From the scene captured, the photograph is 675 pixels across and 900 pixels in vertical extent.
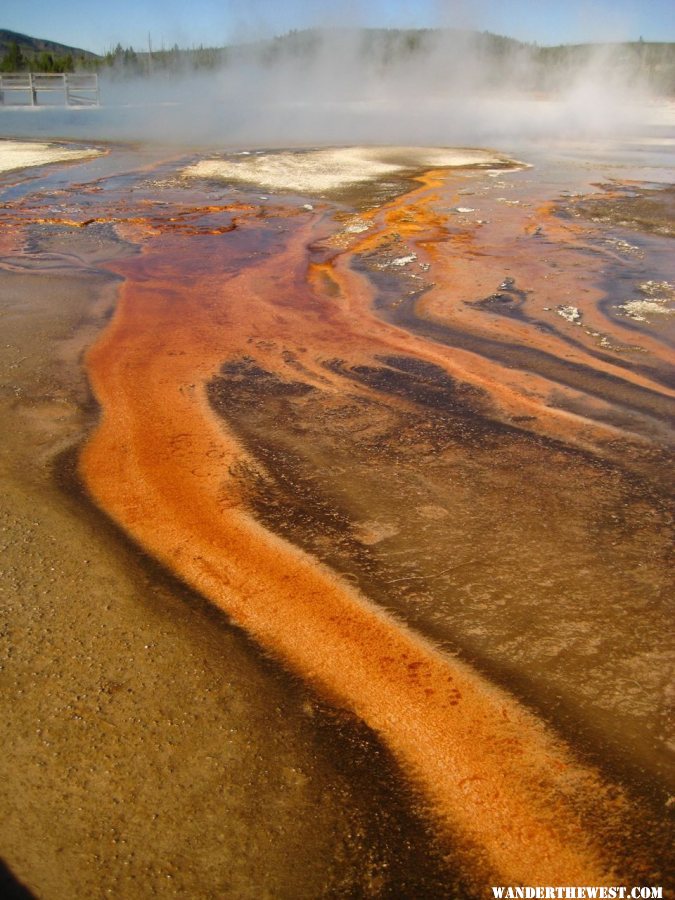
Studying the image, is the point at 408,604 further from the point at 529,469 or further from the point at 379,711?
the point at 529,469

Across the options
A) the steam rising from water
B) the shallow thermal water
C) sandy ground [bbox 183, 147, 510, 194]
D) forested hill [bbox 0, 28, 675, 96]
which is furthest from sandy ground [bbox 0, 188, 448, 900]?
forested hill [bbox 0, 28, 675, 96]

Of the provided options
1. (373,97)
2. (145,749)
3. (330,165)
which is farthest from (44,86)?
(145,749)

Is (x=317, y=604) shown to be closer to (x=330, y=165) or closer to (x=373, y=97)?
(x=330, y=165)

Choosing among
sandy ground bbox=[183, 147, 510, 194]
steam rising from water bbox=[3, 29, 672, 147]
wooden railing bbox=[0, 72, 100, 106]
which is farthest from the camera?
wooden railing bbox=[0, 72, 100, 106]

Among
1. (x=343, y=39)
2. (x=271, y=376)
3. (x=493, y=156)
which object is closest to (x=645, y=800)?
(x=271, y=376)

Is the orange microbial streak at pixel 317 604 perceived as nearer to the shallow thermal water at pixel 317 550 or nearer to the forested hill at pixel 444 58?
the shallow thermal water at pixel 317 550

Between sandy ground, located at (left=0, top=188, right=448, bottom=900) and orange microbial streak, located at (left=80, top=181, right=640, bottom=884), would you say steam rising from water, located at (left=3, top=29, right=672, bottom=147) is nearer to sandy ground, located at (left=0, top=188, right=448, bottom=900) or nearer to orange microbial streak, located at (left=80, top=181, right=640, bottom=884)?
orange microbial streak, located at (left=80, top=181, right=640, bottom=884)
